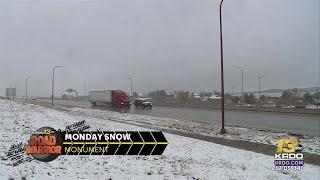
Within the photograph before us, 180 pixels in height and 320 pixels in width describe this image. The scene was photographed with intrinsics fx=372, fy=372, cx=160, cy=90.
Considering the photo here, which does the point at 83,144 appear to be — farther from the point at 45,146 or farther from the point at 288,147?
the point at 288,147

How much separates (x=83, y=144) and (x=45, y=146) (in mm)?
1193

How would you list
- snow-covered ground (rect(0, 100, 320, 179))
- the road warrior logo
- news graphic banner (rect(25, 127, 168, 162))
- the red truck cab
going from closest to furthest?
1. snow-covered ground (rect(0, 100, 320, 179))
2. the road warrior logo
3. news graphic banner (rect(25, 127, 168, 162))
4. the red truck cab

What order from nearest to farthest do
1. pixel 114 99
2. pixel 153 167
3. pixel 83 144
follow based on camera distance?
pixel 153 167, pixel 83 144, pixel 114 99

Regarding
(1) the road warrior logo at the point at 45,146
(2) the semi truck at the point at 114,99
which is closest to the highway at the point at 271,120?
(1) the road warrior logo at the point at 45,146

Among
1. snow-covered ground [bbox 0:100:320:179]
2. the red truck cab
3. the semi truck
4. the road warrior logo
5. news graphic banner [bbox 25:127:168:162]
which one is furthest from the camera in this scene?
the semi truck

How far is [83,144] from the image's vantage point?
11.3 metres

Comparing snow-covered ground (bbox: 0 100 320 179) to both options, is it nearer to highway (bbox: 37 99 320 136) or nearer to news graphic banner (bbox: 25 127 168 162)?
news graphic banner (bbox: 25 127 168 162)

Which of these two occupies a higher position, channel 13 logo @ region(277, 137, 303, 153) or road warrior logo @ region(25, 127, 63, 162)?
road warrior logo @ region(25, 127, 63, 162)

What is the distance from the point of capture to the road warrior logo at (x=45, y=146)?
10094mm

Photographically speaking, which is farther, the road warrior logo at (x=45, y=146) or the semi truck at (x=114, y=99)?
the semi truck at (x=114, y=99)

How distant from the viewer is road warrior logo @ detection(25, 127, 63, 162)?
33.1 ft

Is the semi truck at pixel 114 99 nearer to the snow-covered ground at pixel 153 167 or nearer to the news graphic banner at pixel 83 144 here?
the snow-covered ground at pixel 153 167

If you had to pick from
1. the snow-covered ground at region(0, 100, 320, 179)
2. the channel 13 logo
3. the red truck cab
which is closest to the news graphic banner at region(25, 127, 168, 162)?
the snow-covered ground at region(0, 100, 320, 179)

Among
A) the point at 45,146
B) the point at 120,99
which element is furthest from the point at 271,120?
the point at 120,99
